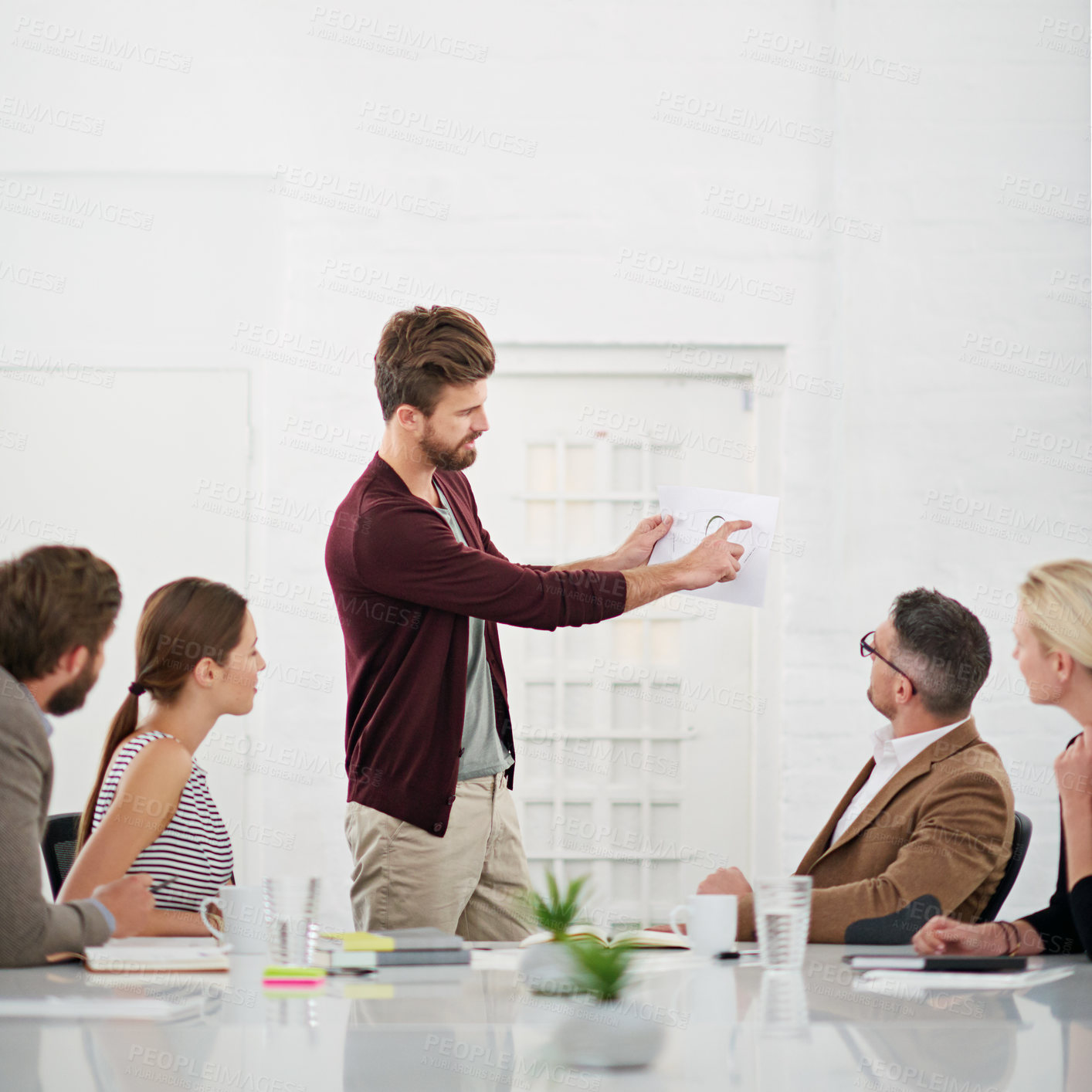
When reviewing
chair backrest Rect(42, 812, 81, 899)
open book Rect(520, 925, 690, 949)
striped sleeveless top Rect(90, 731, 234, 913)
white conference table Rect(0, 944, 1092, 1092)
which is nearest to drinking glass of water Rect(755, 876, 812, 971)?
white conference table Rect(0, 944, 1092, 1092)

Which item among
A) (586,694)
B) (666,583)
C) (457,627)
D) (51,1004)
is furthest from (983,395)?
(51,1004)

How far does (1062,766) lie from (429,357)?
1.29 meters

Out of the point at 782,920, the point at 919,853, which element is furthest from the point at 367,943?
the point at 919,853

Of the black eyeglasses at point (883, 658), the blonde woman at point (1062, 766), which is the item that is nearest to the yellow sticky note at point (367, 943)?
the blonde woman at point (1062, 766)

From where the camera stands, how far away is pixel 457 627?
7.78 feet

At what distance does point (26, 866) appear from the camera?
5.23ft

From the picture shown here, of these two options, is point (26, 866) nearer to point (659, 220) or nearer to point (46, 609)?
point (46, 609)

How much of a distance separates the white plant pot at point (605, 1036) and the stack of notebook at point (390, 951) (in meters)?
0.55

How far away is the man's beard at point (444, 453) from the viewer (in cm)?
241

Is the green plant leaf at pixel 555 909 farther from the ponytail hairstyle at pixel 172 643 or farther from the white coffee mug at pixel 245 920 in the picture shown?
the ponytail hairstyle at pixel 172 643

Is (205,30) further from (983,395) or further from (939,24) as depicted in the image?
(983,395)

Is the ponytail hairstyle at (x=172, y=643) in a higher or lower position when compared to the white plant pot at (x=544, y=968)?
higher

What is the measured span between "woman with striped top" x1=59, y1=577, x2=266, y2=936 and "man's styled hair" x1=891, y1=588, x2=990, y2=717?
1.20m

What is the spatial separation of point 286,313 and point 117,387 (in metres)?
0.58
